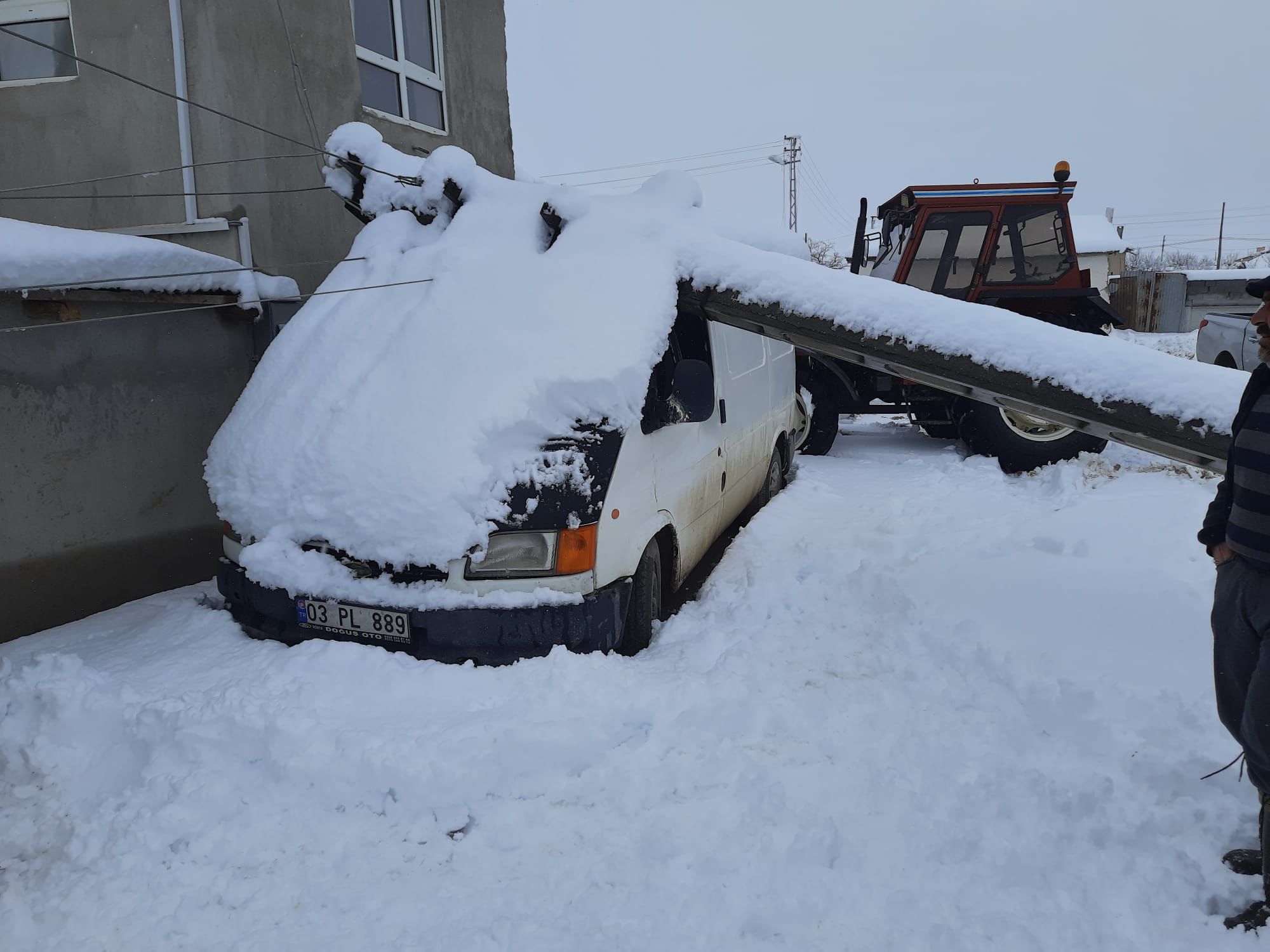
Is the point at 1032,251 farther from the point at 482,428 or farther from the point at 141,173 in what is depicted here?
the point at 141,173

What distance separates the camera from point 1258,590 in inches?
83.2

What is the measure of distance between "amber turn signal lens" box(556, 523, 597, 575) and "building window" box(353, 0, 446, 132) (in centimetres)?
561

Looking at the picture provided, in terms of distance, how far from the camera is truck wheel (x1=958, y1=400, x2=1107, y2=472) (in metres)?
7.72

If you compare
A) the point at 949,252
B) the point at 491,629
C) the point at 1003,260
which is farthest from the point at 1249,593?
the point at 1003,260

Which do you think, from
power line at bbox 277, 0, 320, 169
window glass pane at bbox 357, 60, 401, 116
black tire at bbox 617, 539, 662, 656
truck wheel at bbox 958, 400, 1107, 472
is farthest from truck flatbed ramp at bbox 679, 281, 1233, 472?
window glass pane at bbox 357, 60, 401, 116

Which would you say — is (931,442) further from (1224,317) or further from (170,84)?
(170,84)

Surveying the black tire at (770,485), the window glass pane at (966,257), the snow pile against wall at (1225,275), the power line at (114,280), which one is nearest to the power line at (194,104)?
the power line at (114,280)

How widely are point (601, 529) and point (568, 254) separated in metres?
1.46

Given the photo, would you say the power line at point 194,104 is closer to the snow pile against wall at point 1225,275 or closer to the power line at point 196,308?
the power line at point 196,308

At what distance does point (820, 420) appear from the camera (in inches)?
345

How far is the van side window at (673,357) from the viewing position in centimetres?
358

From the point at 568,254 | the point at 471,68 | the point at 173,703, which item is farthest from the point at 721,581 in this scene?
the point at 471,68

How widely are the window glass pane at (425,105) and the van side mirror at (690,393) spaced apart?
549cm

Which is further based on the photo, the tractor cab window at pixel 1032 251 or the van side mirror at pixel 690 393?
the tractor cab window at pixel 1032 251
